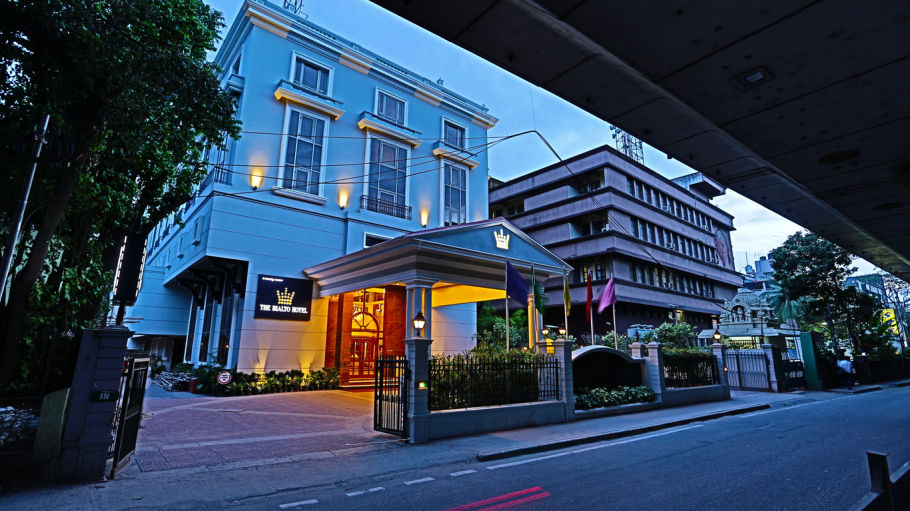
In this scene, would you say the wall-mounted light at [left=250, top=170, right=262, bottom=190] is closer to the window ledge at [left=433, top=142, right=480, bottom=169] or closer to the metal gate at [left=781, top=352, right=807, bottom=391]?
the window ledge at [left=433, top=142, right=480, bottom=169]

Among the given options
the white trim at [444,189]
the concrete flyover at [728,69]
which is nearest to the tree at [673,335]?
the white trim at [444,189]

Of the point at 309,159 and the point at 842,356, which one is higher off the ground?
the point at 309,159

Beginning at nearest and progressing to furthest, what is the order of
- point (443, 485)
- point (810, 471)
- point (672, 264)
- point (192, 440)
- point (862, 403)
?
point (443, 485) < point (810, 471) < point (192, 440) < point (862, 403) < point (672, 264)

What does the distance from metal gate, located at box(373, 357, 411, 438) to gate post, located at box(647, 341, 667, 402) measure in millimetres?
9894

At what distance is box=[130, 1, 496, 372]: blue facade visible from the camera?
19.6m

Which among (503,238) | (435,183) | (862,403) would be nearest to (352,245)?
(435,183)

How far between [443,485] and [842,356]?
97.3ft

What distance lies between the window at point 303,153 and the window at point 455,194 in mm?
7829

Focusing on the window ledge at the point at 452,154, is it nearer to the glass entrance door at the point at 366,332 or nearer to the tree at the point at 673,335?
the glass entrance door at the point at 366,332

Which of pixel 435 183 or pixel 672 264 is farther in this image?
pixel 672 264

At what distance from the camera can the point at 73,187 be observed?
7730 millimetres

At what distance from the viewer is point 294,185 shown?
21359 millimetres

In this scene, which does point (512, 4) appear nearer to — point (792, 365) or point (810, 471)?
point (810, 471)

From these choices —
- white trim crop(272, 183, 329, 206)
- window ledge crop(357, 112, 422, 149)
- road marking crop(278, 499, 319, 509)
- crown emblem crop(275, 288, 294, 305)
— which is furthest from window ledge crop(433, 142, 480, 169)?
road marking crop(278, 499, 319, 509)
